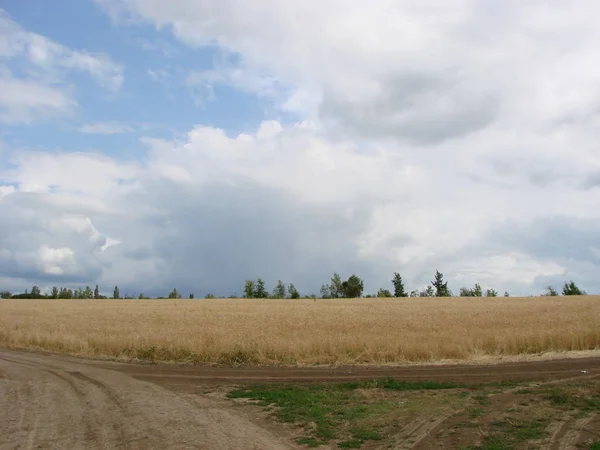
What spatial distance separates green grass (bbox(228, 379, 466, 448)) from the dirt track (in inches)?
25.2

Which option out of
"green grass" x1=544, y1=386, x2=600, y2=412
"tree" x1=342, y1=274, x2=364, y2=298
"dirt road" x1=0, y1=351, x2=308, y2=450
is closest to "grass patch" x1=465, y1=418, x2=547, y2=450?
"green grass" x1=544, y1=386, x2=600, y2=412

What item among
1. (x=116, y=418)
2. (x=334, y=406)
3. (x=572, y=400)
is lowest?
(x=116, y=418)

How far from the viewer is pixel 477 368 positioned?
1608cm

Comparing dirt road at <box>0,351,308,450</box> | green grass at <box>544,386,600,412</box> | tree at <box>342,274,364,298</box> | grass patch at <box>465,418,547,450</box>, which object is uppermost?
tree at <box>342,274,364,298</box>

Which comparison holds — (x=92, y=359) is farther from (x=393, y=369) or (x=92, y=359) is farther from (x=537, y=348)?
(x=537, y=348)

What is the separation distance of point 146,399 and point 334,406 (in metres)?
4.58

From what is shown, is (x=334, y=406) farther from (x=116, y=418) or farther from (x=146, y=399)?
(x=146, y=399)

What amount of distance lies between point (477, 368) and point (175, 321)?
81.0 feet

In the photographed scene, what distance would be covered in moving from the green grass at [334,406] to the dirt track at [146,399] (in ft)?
2.10

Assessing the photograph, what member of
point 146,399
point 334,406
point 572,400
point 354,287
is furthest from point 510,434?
point 354,287

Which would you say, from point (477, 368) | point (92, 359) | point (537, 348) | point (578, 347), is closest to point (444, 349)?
point (477, 368)

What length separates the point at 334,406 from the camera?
10227 millimetres

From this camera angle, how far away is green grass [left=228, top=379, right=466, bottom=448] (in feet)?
27.2

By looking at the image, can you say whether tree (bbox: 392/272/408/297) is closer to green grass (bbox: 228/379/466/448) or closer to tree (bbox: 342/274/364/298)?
tree (bbox: 342/274/364/298)
